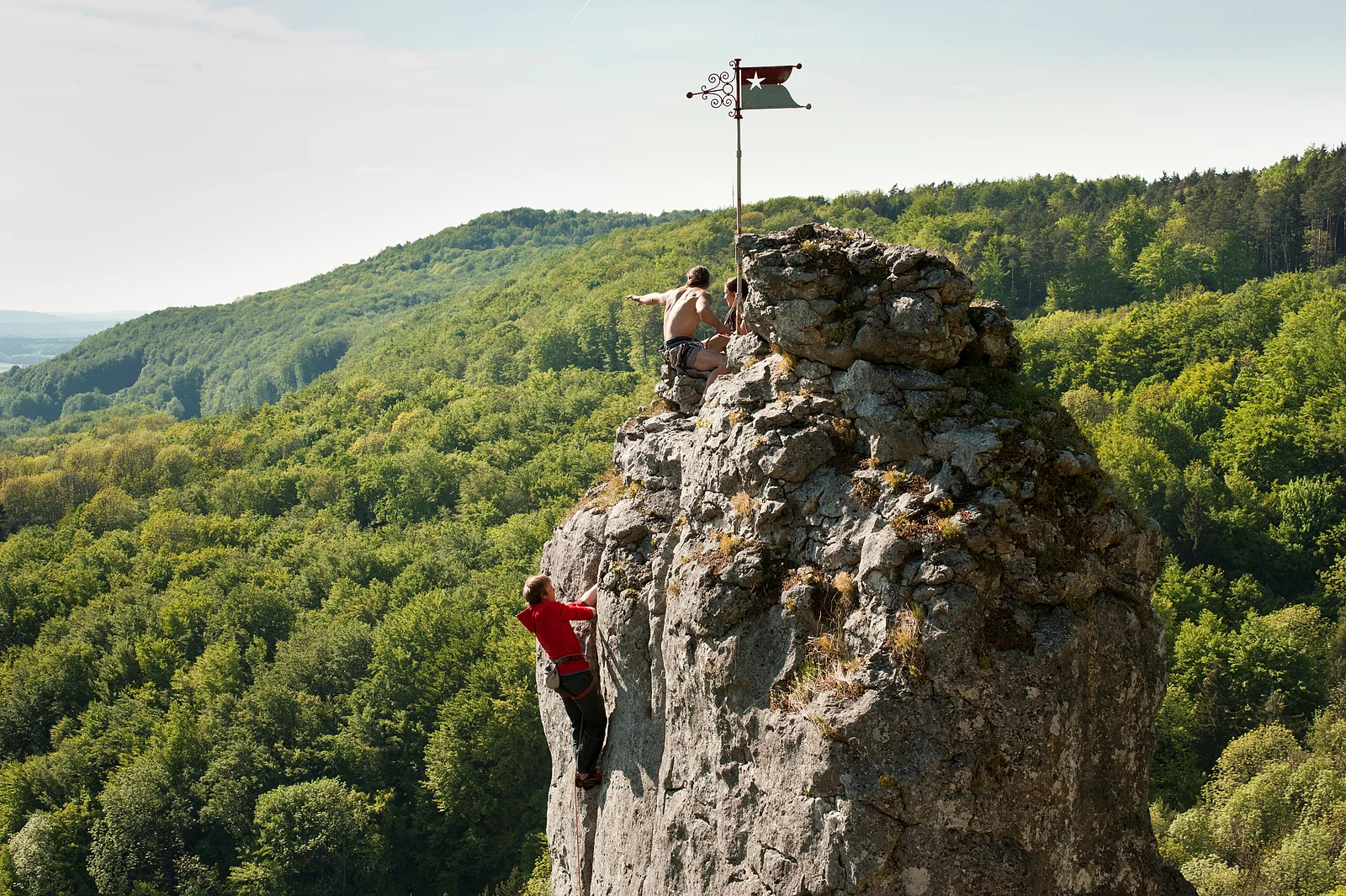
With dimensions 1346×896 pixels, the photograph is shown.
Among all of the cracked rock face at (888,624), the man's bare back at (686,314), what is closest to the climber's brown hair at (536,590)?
the cracked rock face at (888,624)

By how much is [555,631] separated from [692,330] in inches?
159

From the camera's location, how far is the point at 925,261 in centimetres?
892

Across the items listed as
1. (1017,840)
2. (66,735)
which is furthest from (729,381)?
(66,735)

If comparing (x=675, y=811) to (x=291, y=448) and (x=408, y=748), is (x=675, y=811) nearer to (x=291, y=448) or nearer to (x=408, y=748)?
(x=408, y=748)

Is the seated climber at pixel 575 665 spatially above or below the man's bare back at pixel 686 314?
below

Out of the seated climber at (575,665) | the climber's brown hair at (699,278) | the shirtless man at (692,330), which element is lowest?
the seated climber at (575,665)

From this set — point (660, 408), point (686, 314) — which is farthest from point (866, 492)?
point (686, 314)

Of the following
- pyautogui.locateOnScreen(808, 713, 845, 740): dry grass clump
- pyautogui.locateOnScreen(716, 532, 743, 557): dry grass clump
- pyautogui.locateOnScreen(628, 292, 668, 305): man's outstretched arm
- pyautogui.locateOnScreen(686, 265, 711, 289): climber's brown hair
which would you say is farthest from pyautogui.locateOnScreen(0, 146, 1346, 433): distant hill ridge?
pyautogui.locateOnScreen(808, 713, 845, 740): dry grass clump

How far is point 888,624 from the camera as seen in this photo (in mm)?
7945

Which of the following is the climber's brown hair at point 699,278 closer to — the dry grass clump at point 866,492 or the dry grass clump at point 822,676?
the dry grass clump at point 866,492

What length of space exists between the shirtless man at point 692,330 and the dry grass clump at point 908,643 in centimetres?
436

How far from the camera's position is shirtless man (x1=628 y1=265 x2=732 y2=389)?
11.8 m

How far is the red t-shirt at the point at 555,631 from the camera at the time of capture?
35.1 ft

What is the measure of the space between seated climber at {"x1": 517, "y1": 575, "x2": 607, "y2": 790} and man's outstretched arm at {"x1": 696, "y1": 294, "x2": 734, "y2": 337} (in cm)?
344
